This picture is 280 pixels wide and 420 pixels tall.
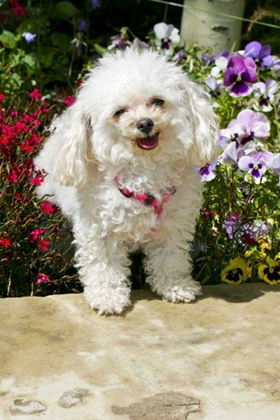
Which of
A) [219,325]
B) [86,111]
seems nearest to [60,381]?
[219,325]

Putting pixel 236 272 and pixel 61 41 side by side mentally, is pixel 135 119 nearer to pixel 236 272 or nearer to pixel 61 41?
pixel 236 272

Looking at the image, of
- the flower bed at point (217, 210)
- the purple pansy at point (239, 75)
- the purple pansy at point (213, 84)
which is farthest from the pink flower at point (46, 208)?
the purple pansy at point (213, 84)

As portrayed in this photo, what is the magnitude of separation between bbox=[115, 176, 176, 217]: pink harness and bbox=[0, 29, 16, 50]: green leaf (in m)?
2.36

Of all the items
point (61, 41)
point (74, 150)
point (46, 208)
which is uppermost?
point (74, 150)

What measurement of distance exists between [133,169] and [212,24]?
2.23 metres

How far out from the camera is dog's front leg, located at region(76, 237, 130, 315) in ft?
11.5

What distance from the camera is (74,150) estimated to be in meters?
3.35

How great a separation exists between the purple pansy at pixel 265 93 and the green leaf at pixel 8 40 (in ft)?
5.69

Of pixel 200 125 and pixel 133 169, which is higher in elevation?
pixel 200 125

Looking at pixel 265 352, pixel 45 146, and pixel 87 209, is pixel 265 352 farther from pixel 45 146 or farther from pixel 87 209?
pixel 45 146

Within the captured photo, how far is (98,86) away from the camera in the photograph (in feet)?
10.8

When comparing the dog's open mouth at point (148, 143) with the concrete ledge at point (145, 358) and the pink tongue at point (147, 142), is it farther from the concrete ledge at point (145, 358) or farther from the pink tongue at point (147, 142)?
the concrete ledge at point (145, 358)

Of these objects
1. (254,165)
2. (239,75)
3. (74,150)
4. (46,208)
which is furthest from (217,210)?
(74,150)

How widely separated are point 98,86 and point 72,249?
3.57ft
